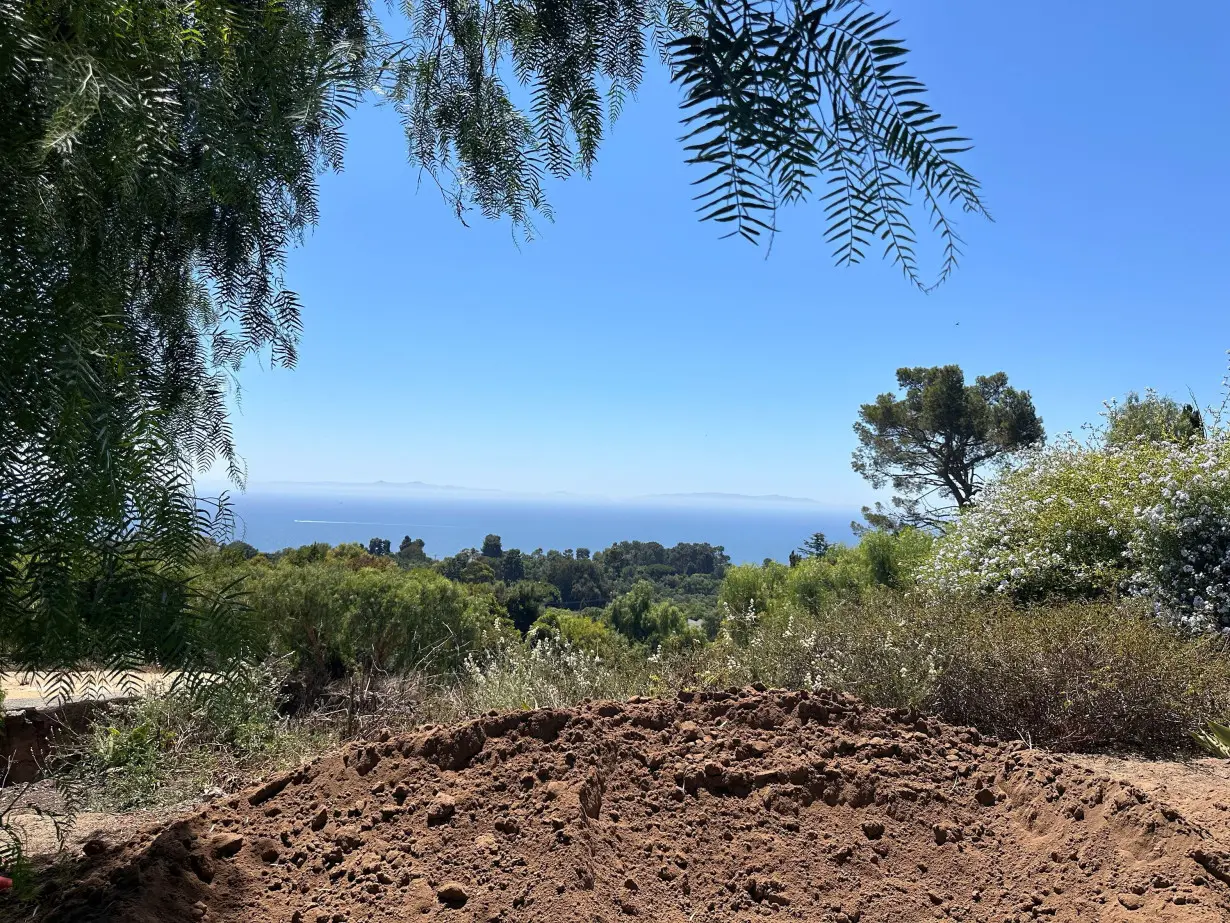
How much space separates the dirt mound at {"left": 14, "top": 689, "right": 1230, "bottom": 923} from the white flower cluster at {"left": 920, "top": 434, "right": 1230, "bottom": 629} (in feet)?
12.9

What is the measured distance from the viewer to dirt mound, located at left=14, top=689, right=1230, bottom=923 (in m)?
1.80

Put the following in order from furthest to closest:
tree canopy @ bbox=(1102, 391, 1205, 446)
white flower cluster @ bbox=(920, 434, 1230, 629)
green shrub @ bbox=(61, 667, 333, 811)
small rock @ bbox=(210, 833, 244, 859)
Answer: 1. tree canopy @ bbox=(1102, 391, 1205, 446)
2. white flower cluster @ bbox=(920, 434, 1230, 629)
3. green shrub @ bbox=(61, 667, 333, 811)
4. small rock @ bbox=(210, 833, 244, 859)

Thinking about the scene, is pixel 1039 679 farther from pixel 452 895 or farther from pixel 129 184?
pixel 129 184

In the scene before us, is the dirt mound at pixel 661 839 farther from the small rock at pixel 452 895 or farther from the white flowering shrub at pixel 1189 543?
the white flowering shrub at pixel 1189 543

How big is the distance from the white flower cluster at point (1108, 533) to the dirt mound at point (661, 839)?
155 inches

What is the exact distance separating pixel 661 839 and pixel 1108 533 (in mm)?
6111

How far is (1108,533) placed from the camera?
21.4 feet

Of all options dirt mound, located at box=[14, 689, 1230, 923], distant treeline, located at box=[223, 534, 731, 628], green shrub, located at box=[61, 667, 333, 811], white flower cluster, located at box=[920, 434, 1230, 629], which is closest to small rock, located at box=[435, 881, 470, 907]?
dirt mound, located at box=[14, 689, 1230, 923]

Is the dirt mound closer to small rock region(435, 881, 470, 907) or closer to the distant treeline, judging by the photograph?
small rock region(435, 881, 470, 907)

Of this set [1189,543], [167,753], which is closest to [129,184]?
[167,753]

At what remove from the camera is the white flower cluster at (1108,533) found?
5555mm

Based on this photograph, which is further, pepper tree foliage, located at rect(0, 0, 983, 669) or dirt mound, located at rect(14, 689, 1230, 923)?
dirt mound, located at rect(14, 689, 1230, 923)

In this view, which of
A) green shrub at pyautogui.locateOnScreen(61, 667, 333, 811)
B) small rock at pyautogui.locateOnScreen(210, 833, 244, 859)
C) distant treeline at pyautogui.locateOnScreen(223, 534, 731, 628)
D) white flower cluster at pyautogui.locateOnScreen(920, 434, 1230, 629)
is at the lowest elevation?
distant treeline at pyautogui.locateOnScreen(223, 534, 731, 628)

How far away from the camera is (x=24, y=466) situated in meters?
1.12
